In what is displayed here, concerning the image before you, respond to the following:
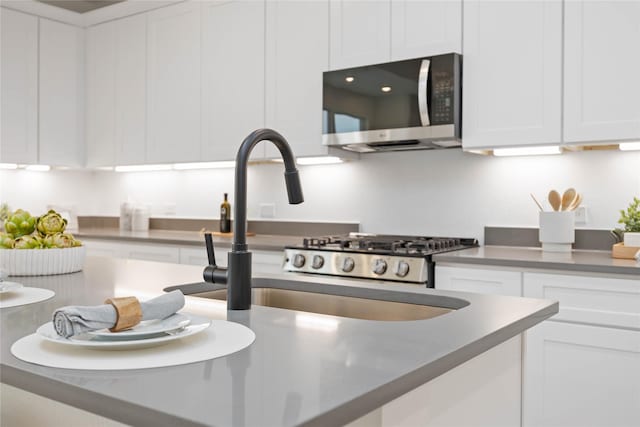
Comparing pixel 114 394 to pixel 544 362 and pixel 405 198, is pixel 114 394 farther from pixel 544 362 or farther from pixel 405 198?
pixel 405 198

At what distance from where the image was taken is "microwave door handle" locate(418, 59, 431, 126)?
2.91m

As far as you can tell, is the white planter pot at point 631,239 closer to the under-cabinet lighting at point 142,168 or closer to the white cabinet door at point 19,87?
the under-cabinet lighting at point 142,168

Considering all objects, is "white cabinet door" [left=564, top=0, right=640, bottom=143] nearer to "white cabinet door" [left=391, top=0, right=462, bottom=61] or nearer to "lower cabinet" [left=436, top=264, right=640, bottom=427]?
"white cabinet door" [left=391, top=0, right=462, bottom=61]

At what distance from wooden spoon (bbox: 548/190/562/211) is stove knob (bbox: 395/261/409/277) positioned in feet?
2.71

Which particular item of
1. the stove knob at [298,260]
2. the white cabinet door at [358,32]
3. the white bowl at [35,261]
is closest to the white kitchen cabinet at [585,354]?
the stove knob at [298,260]

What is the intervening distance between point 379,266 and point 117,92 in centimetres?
282

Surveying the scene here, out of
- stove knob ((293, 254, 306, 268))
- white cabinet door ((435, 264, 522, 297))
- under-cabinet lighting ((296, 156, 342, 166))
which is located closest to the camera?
white cabinet door ((435, 264, 522, 297))

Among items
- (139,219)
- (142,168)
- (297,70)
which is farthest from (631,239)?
(142,168)

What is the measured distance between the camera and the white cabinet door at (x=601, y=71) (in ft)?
8.24

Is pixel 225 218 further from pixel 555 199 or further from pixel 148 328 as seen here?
pixel 148 328

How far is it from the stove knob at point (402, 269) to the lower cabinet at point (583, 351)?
16.1 inches

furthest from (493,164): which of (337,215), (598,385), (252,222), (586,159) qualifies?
(252,222)

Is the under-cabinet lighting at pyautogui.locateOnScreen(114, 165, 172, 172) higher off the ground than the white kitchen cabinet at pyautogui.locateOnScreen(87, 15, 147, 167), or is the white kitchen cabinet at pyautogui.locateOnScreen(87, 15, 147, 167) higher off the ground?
the white kitchen cabinet at pyautogui.locateOnScreen(87, 15, 147, 167)

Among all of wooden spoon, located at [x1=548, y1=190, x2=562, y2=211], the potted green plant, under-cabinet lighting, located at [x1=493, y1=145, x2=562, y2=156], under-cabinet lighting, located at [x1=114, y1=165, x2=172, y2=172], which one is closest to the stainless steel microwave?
under-cabinet lighting, located at [x1=493, y1=145, x2=562, y2=156]
